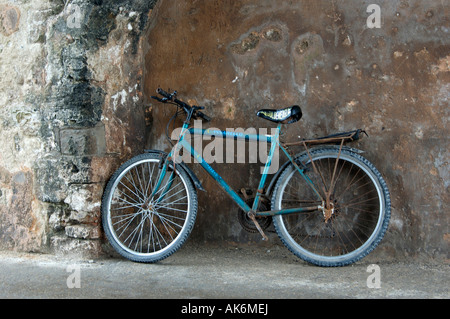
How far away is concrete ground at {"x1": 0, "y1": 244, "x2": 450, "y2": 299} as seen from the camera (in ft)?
9.77

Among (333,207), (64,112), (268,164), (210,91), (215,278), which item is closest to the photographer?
(215,278)

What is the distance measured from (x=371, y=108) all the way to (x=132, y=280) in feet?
7.16

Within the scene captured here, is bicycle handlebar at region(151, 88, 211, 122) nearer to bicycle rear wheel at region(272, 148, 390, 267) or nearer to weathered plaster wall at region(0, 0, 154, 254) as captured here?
weathered plaster wall at region(0, 0, 154, 254)

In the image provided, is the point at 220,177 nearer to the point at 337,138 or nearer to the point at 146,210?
the point at 146,210

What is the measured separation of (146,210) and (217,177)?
1.96ft

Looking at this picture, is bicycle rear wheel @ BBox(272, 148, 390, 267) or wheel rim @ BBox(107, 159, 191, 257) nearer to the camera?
bicycle rear wheel @ BBox(272, 148, 390, 267)

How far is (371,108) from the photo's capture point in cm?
378

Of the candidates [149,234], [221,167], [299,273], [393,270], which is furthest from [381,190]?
[149,234]

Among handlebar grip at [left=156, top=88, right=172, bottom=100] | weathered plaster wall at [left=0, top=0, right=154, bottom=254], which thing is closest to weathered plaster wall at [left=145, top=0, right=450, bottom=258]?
weathered plaster wall at [left=0, top=0, right=154, bottom=254]

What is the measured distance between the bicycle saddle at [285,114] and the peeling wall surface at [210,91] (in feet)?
1.12

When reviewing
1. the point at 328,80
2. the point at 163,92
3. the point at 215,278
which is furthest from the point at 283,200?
the point at 163,92

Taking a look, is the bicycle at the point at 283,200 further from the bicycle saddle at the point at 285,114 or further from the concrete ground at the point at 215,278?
the concrete ground at the point at 215,278

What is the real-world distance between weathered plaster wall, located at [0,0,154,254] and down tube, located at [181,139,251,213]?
22.5 inches

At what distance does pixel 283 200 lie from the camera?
12.3ft
